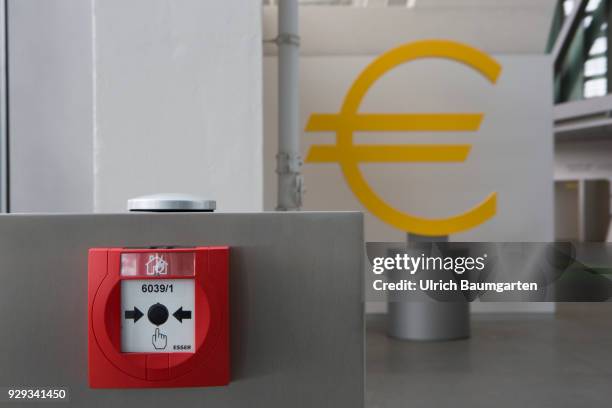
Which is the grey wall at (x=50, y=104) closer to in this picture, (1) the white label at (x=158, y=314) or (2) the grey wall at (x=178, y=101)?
(2) the grey wall at (x=178, y=101)

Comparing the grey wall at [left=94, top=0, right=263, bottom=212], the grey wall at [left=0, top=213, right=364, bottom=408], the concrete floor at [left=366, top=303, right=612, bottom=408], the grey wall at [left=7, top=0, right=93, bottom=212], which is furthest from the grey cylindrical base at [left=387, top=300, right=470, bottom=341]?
the grey wall at [left=0, top=213, right=364, bottom=408]

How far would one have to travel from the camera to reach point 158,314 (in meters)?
0.94

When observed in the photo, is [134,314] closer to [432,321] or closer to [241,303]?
[241,303]

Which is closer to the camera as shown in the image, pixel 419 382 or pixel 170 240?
pixel 170 240

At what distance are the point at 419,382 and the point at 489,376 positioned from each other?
557 millimetres

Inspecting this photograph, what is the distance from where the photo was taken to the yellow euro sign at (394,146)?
6.29 metres

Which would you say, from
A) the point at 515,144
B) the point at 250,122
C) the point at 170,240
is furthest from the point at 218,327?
the point at 515,144

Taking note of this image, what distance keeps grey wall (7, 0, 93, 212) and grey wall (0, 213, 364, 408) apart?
1069mm

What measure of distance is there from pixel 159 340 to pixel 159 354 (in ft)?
0.08

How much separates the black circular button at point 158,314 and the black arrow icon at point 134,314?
1 centimetres

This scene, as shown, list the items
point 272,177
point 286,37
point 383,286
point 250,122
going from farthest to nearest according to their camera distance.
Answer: point 272,177 → point 286,37 → point 250,122 → point 383,286

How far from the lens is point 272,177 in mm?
6562

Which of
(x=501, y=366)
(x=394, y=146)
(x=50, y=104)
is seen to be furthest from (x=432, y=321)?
(x=50, y=104)

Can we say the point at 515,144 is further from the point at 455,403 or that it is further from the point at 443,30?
the point at 455,403
